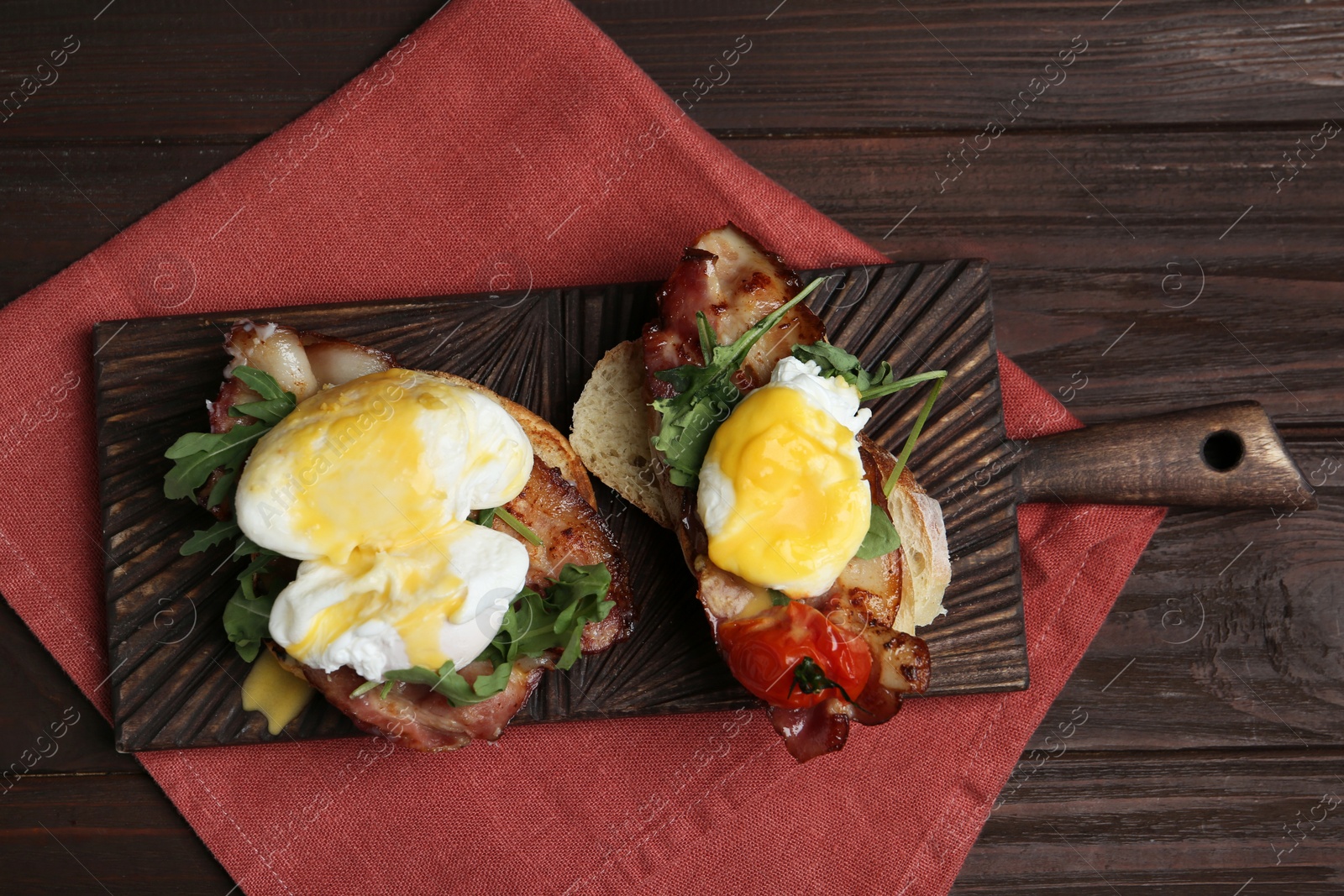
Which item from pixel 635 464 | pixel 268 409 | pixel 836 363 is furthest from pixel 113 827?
pixel 836 363

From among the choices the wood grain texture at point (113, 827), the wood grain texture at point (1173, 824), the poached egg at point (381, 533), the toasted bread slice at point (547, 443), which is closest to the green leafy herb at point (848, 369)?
the toasted bread slice at point (547, 443)

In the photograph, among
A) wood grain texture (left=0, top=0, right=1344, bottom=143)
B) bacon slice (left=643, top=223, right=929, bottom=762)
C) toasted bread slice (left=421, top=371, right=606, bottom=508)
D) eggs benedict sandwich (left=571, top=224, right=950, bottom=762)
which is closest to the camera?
eggs benedict sandwich (left=571, top=224, right=950, bottom=762)

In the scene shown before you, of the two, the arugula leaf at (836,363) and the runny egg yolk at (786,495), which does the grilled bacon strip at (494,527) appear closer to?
the runny egg yolk at (786,495)

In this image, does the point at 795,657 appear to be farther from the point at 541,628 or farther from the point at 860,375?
the point at 860,375

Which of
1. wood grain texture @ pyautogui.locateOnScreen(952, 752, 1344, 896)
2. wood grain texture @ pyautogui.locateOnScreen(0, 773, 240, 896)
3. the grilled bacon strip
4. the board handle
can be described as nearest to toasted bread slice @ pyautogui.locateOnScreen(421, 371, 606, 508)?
the grilled bacon strip

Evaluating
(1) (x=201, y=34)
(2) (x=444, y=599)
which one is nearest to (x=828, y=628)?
(2) (x=444, y=599)

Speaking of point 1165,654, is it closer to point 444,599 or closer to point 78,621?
point 444,599

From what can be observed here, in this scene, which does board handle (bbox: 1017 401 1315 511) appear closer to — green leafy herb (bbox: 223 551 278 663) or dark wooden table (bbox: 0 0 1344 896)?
dark wooden table (bbox: 0 0 1344 896)
